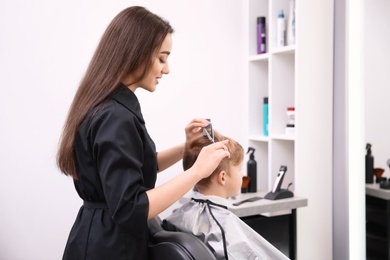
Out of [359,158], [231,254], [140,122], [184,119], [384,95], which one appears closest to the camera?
[140,122]

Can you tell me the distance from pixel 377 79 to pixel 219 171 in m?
1.07

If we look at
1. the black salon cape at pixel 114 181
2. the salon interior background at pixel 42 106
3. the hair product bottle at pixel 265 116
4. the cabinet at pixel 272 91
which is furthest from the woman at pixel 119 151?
the hair product bottle at pixel 265 116

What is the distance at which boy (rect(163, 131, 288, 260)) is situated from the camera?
58.0 inches

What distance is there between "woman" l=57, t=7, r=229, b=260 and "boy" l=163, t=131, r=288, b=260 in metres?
0.24

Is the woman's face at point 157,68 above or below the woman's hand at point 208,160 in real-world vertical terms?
above

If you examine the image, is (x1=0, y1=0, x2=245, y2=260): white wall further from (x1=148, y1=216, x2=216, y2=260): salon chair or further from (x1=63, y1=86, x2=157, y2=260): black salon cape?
(x1=148, y1=216, x2=216, y2=260): salon chair

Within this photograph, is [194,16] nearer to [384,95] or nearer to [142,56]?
[384,95]

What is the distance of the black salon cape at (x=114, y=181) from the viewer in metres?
1.18

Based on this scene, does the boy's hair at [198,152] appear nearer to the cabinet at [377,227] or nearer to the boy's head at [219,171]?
the boy's head at [219,171]

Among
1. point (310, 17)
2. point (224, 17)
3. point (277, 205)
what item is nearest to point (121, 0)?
point (224, 17)

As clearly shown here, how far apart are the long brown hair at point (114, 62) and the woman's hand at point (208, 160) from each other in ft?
1.05

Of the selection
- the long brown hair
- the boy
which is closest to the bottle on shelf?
the boy

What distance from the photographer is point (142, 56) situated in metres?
1.34

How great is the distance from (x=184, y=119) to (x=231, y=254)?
1.34 m
